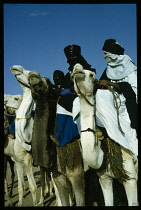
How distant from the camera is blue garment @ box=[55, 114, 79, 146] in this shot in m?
4.88

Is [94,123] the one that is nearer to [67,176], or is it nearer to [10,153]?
[67,176]

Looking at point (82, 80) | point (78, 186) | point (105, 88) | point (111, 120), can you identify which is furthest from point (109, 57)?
point (78, 186)

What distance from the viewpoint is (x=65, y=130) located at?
16.3 feet

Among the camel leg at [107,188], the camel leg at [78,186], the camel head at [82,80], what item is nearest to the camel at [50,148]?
the camel leg at [78,186]

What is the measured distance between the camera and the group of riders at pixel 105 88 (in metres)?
4.86

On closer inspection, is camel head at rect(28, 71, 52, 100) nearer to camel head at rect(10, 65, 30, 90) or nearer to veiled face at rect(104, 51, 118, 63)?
camel head at rect(10, 65, 30, 90)

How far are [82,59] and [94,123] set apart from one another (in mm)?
1612

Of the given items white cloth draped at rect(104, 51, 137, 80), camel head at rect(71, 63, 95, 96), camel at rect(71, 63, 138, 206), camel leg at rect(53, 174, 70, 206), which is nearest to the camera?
camel head at rect(71, 63, 95, 96)

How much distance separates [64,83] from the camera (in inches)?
246

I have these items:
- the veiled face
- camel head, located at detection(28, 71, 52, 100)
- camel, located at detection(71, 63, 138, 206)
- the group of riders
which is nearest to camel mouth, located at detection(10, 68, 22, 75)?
the group of riders

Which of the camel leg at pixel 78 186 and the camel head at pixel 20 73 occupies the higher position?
the camel head at pixel 20 73

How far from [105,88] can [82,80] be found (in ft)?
2.42

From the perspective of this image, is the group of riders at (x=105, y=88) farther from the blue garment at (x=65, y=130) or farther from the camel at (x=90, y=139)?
the camel at (x=90, y=139)

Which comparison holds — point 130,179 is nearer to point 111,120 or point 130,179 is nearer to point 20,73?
point 111,120
